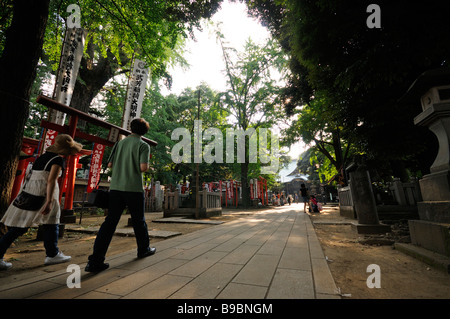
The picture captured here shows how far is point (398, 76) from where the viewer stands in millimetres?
4551

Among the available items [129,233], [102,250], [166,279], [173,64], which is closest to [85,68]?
[173,64]

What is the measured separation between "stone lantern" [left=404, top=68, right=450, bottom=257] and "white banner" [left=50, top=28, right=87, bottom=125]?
336 inches

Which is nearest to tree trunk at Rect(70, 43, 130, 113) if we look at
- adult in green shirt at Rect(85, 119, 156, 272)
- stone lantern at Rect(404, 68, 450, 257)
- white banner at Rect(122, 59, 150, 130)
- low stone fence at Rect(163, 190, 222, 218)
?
white banner at Rect(122, 59, 150, 130)

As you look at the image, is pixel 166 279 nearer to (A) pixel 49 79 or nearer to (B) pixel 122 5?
(B) pixel 122 5

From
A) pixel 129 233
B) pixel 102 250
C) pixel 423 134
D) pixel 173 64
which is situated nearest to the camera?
pixel 102 250

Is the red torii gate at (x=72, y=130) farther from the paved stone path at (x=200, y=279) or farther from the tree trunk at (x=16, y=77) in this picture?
the paved stone path at (x=200, y=279)

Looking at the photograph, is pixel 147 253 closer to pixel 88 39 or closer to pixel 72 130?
pixel 72 130

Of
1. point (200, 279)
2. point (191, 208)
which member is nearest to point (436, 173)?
point (200, 279)

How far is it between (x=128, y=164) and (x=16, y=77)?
3140 millimetres

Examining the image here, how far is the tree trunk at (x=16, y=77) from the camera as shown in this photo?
338 cm

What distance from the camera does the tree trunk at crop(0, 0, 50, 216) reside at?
3377mm

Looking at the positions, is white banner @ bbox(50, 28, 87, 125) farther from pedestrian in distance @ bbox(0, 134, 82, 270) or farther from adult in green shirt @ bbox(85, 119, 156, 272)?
adult in green shirt @ bbox(85, 119, 156, 272)
